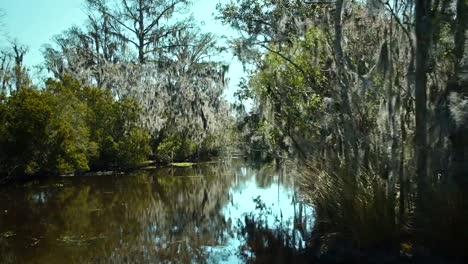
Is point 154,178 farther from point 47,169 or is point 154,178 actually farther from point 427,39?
point 427,39

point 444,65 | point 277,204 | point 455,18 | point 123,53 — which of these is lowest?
point 277,204

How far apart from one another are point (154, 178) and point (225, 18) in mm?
11000

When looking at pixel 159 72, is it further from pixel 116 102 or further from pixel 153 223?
pixel 153 223

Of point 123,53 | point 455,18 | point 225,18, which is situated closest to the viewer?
point 455,18

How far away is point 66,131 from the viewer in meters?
22.1

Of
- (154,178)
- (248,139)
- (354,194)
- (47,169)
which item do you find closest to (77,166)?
(47,169)

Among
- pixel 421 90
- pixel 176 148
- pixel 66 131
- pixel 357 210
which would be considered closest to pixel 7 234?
pixel 357 210

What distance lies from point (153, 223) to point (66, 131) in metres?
11.8

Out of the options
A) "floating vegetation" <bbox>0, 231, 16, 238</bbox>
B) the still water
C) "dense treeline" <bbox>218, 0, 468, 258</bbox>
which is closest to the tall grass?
"dense treeline" <bbox>218, 0, 468, 258</bbox>

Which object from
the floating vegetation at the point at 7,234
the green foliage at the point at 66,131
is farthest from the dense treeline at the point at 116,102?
the floating vegetation at the point at 7,234

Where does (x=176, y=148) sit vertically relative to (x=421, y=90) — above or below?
below

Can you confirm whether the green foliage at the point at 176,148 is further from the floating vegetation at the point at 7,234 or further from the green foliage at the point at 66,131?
the floating vegetation at the point at 7,234

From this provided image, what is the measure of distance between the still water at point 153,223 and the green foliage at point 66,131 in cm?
156

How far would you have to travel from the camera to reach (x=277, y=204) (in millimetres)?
13180
